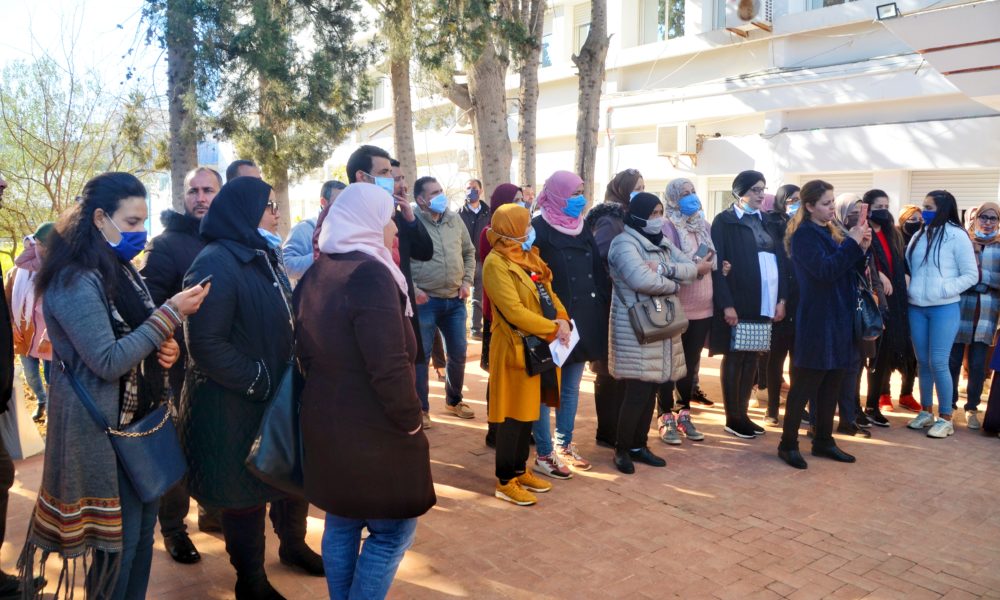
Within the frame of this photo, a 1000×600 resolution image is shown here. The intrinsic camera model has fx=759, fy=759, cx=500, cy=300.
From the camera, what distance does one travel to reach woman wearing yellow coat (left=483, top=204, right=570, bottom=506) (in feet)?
15.3

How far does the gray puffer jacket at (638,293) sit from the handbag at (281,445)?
9.15 feet

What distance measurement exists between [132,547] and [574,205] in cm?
337

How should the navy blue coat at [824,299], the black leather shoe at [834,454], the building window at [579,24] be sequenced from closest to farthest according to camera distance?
the navy blue coat at [824,299], the black leather shoe at [834,454], the building window at [579,24]

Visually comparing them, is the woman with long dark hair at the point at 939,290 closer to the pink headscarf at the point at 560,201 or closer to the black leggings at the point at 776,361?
the black leggings at the point at 776,361

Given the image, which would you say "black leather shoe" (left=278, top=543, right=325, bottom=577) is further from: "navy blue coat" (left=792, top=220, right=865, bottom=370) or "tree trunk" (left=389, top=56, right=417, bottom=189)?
"tree trunk" (left=389, top=56, right=417, bottom=189)

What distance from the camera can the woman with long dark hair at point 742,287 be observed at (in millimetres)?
6238

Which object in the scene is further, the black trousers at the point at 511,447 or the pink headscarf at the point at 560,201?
the pink headscarf at the point at 560,201

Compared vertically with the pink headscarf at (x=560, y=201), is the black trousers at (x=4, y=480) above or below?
below

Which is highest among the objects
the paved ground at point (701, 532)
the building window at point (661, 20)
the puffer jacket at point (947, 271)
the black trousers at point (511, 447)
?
the building window at point (661, 20)

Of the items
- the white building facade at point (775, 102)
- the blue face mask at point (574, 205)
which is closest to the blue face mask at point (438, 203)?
the blue face mask at point (574, 205)

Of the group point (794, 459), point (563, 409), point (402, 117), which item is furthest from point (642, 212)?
point (402, 117)

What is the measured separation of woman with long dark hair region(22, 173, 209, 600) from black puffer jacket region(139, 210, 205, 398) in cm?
87

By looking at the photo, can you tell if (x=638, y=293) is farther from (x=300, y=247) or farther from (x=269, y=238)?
(x=269, y=238)

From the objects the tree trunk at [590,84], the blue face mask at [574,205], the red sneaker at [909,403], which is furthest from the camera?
the tree trunk at [590,84]
